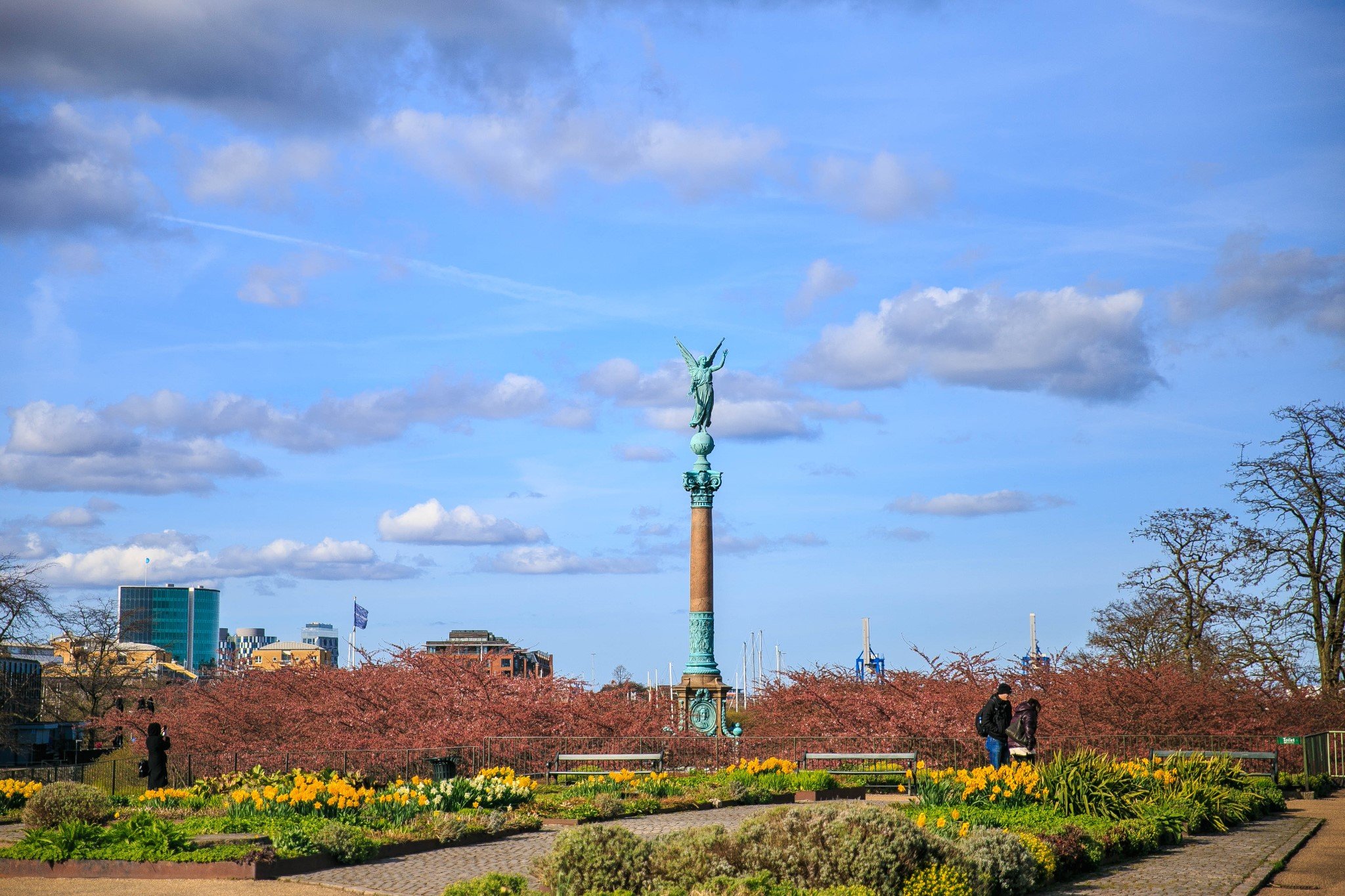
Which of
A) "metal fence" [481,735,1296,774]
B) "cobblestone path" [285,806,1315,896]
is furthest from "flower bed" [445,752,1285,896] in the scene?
"metal fence" [481,735,1296,774]

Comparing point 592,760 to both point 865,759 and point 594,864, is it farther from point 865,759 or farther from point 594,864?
point 594,864

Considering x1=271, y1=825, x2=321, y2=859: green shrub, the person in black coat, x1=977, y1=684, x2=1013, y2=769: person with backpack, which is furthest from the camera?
the person in black coat

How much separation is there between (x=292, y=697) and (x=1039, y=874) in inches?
1011

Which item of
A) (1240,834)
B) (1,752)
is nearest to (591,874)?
(1240,834)

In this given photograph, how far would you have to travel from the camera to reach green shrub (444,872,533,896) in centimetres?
1066

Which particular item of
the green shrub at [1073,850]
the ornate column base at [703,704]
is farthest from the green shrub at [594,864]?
the ornate column base at [703,704]

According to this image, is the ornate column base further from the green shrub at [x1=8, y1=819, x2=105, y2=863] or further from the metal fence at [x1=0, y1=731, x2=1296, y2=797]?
the green shrub at [x1=8, y1=819, x2=105, y2=863]

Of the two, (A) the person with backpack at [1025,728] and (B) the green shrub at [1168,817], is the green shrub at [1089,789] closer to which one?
(B) the green shrub at [1168,817]

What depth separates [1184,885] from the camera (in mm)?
12789

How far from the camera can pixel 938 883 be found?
11.0 m

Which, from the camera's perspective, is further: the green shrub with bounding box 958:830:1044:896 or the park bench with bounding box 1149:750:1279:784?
the park bench with bounding box 1149:750:1279:784

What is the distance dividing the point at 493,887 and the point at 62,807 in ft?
27.6

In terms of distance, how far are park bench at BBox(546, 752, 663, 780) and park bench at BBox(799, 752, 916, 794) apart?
9.45ft

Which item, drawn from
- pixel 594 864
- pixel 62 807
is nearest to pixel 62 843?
pixel 62 807
